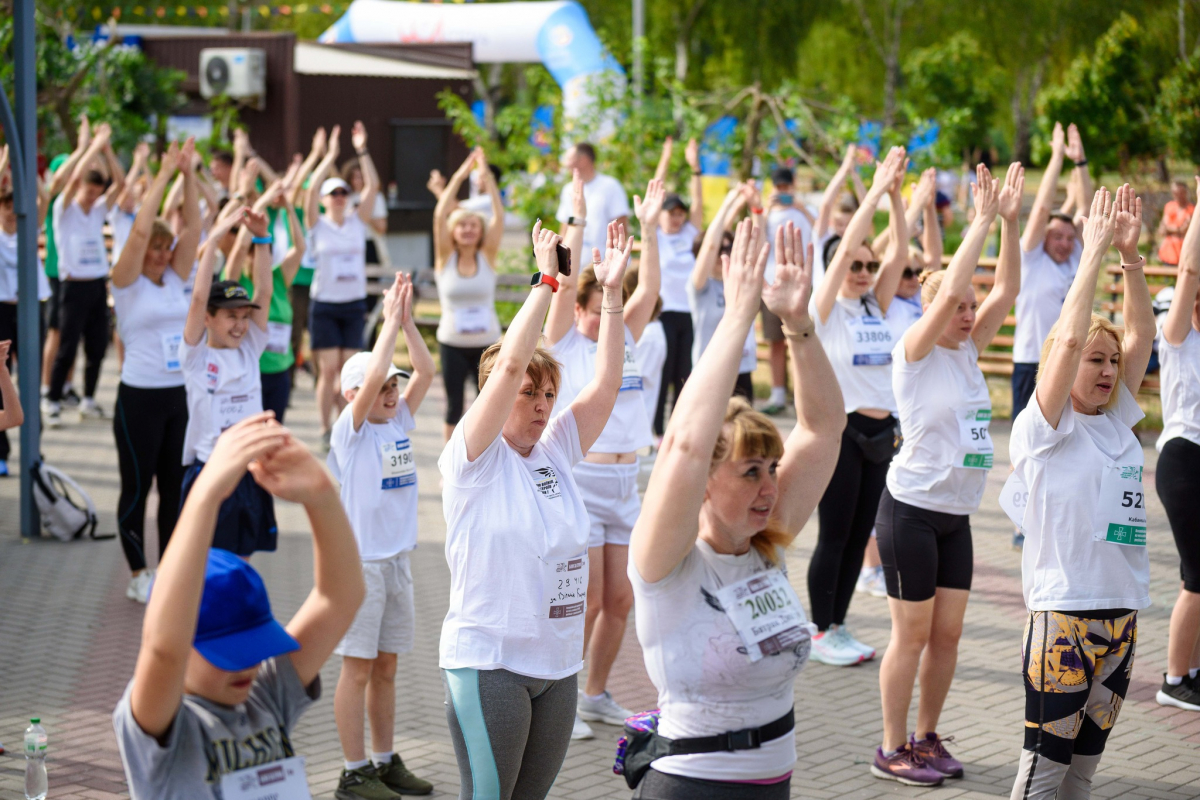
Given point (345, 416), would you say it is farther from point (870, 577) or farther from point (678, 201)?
point (678, 201)

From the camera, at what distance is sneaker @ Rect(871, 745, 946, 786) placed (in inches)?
199

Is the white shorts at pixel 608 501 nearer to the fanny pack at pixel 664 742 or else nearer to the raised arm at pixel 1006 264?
the raised arm at pixel 1006 264

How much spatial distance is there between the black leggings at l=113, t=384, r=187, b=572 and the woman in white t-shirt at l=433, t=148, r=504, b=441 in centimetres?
261

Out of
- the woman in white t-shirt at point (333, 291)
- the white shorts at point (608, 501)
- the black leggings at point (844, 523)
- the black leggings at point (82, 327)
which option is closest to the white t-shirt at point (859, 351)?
the black leggings at point (844, 523)

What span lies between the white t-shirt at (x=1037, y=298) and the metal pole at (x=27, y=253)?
6665 millimetres

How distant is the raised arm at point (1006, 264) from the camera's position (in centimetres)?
489

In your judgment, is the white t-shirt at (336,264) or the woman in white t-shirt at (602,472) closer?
the woman in white t-shirt at (602,472)

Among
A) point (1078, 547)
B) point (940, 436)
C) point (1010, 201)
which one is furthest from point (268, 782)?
point (1010, 201)

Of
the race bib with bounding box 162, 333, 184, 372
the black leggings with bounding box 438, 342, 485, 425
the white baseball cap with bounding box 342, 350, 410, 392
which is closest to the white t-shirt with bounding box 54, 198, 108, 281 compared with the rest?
the black leggings with bounding box 438, 342, 485, 425

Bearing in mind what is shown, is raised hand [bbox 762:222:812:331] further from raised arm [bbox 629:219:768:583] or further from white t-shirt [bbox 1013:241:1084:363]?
white t-shirt [bbox 1013:241:1084:363]

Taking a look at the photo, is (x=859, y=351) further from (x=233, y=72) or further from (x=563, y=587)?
(x=233, y=72)

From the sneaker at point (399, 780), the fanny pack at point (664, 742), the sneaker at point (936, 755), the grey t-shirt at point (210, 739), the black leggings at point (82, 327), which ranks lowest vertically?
the sneaker at point (399, 780)

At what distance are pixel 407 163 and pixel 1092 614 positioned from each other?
1967 centimetres

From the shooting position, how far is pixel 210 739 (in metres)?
2.56
